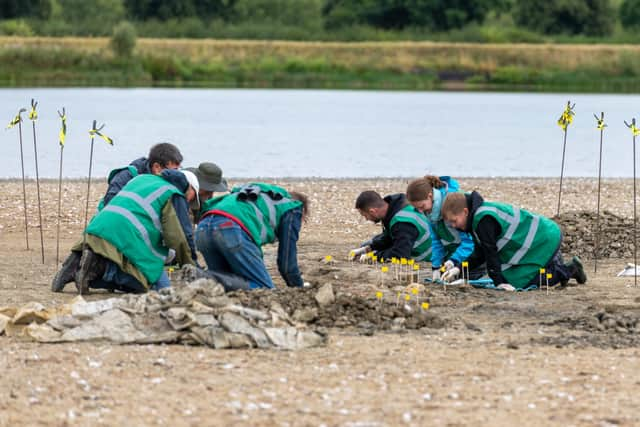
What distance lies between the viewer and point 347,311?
862 cm

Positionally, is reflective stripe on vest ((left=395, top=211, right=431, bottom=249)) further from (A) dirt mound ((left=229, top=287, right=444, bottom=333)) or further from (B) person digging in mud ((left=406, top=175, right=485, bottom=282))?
(A) dirt mound ((left=229, top=287, right=444, bottom=333))

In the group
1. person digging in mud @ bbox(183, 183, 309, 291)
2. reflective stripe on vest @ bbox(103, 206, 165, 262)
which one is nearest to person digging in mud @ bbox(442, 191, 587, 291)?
person digging in mud @ bbox(183, 183, 309, 291)

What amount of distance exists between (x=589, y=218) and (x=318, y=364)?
23.1ft

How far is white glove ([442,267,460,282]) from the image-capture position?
33.7 ft

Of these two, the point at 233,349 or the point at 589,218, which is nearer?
the point at 233,349

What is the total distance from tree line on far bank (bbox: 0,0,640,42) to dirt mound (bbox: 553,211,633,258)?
5253cm

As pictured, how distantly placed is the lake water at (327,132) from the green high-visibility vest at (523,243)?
13153 millimetres

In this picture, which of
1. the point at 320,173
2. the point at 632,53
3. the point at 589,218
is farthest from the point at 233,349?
the point at 632,53

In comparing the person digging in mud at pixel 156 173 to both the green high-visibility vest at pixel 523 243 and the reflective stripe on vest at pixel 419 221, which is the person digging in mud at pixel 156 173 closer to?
the reflective stripe on vest at pixel 419 221

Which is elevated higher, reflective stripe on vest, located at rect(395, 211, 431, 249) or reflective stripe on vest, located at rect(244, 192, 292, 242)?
reflective stripe on vest, located at rect(244, 192, 292, 242)

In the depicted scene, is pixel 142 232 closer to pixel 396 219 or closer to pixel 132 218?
pixel 132 218

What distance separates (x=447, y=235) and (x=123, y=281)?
114 inches

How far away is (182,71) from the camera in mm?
57156

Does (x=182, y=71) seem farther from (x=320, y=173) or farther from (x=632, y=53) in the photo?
(x=320, y=173)
